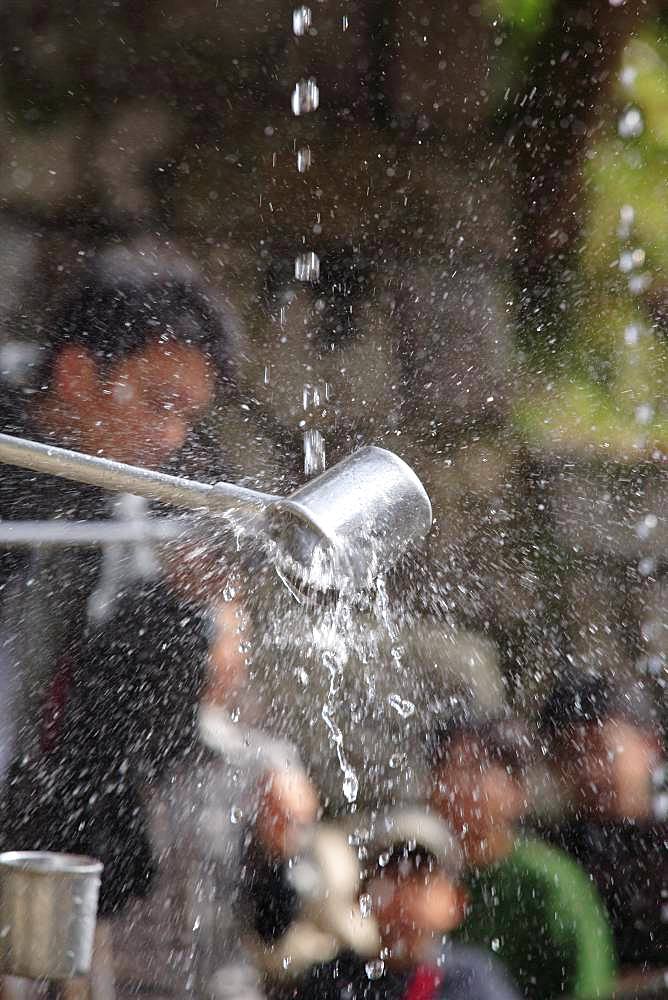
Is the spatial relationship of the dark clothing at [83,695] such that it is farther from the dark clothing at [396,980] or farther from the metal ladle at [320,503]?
the metal ladle at [320,503]

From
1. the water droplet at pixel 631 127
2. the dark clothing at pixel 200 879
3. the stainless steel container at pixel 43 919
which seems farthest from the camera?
the water droplet at pixel 631 127

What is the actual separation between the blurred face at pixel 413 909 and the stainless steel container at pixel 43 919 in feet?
1.89

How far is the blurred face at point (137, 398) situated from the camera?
4.77 feet

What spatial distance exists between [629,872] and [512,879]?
0.66 feet

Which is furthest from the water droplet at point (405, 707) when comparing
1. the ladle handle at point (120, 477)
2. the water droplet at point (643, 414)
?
the ladle handle at point (120, 477)

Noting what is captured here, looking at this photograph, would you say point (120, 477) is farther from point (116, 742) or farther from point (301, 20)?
point (301, 20)

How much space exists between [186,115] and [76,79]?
0.17 metres

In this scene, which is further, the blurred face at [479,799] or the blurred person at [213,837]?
the blurred face at [479,799]

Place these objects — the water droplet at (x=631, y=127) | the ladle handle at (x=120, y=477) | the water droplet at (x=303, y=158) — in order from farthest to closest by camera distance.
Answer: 1. the water droplet at (x=631, y=127)
2. the water droplet at (x=303, y=158)
3. the ladle handle at (x=120, y=477)

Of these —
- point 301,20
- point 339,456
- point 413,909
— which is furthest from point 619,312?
point 413,909

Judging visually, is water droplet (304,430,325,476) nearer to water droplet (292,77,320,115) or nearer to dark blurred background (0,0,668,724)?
dark blurred background (0,0,668,724)

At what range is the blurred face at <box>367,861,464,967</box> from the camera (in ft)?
4.90

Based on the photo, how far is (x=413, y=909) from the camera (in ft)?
5.03

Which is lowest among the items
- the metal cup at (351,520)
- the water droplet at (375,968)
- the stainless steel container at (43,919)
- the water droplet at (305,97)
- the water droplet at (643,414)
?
the water droplet at (375,968)
